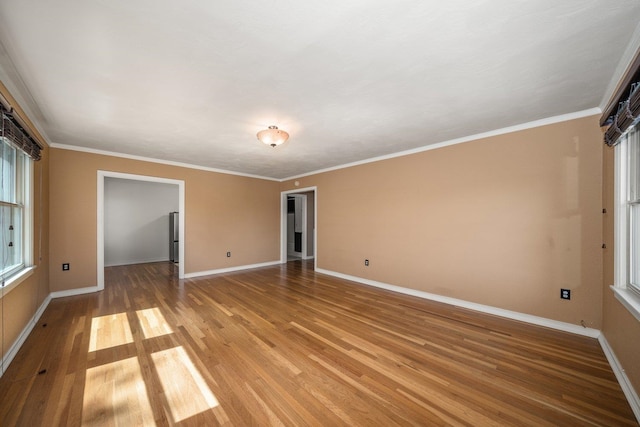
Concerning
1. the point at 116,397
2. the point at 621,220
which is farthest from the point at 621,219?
the point at 116,397

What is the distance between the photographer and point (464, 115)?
2666 mm

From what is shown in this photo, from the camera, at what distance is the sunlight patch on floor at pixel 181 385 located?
1554 mm

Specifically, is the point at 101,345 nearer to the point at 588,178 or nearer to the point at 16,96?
the point at 16,96

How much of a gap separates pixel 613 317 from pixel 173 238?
8472 millimetres

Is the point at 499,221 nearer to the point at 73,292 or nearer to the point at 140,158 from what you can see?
the point at 140,158

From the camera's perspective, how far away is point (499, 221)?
121 inches

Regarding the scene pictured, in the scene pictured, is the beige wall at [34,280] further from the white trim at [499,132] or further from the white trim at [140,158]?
the white trim at [499,132]

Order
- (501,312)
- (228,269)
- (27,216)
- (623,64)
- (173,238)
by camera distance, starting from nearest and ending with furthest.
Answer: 1. (623,64)
2. (27,216)
3. (501,312)
4. (228,269)
5. (173,238)

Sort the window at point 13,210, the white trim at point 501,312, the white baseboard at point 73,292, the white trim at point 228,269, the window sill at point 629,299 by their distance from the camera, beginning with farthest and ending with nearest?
the white trim at point 228,269, the white baseboard at point 73,292, the white trim at point 501,312, the window at point 13,210, the window sill at point 629,299

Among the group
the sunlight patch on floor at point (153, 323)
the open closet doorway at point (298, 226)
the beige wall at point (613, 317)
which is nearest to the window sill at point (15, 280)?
the sunlight patch on floor at point (153, 323)

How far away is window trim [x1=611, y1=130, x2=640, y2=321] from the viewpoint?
2.00 m

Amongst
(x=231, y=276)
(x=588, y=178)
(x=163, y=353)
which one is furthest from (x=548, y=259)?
(x=231, y=276)

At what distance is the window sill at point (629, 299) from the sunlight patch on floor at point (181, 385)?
9.69ft

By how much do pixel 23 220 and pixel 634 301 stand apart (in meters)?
5.90
